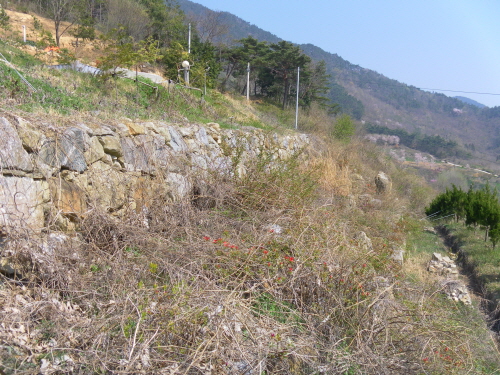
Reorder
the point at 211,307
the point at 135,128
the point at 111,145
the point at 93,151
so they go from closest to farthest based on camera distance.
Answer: the point at 211,307 → the point at 93,151 → the point at 111,145 → the point at 135,128

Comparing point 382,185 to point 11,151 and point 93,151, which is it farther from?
point 11,151

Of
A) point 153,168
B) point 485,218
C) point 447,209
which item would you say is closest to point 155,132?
point 153,168

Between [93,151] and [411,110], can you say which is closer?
[93,151]

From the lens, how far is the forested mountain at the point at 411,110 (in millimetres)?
60531

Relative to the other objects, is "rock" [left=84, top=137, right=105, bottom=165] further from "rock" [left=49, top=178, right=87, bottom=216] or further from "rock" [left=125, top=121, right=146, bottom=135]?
"rock" [left=125, top=121, right=146, bottom=135]

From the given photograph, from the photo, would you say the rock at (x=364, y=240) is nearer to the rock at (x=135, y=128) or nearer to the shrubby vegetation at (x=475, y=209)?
the rock at (x=135, y=128)

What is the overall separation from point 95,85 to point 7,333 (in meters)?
7.22

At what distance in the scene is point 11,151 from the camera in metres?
3.67

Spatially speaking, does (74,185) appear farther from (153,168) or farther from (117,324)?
(117,324)

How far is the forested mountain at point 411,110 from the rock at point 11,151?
172 ft

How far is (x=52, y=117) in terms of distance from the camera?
4.69m

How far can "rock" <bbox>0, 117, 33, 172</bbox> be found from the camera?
3.61 metres

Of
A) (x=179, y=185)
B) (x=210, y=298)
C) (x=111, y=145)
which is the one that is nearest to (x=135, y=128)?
(x=111, y=145)

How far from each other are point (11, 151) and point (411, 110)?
8102cm
